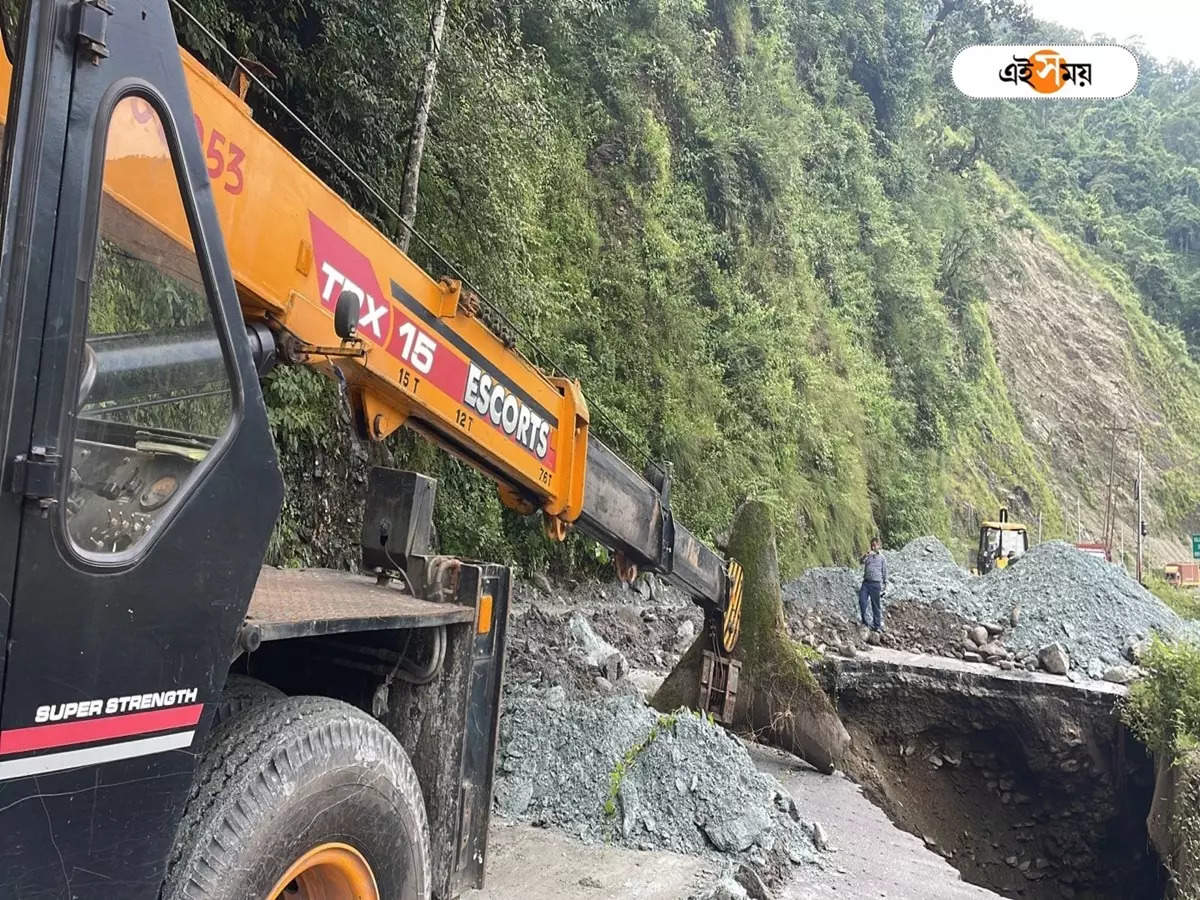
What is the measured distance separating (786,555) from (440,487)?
798 cm

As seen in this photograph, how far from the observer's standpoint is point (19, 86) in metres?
1.40

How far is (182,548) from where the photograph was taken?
1618 millimetres

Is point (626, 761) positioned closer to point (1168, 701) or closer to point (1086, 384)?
point (1168, 701)

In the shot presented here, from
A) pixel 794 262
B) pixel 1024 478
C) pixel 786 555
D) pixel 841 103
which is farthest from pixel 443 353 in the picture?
pixel 1024 478

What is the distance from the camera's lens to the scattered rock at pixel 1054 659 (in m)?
9.95

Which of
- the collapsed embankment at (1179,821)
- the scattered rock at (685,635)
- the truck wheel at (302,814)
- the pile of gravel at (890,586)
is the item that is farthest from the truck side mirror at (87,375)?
the pile of gravel at (890,586)

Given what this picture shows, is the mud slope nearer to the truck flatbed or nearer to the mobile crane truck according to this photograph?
the truck flatbed

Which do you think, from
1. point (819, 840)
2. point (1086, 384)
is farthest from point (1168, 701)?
point (1086, 384)

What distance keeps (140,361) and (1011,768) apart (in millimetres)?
10405

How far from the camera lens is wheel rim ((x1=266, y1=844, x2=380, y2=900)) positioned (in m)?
2.09

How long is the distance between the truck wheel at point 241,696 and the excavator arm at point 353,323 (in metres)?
0.84

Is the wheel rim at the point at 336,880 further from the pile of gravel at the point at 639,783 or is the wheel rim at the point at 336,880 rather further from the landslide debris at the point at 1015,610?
the landslide debris at the point at 1015,610

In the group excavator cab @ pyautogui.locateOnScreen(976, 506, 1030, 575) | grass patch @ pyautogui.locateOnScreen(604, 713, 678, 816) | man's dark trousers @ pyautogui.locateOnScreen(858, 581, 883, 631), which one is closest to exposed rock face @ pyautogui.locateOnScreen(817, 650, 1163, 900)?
man's dark trousers @ pyautogui.locateOnScreen(858, 581, 883, 631)

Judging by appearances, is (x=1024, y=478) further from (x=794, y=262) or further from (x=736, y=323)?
(x=736, y=323)
